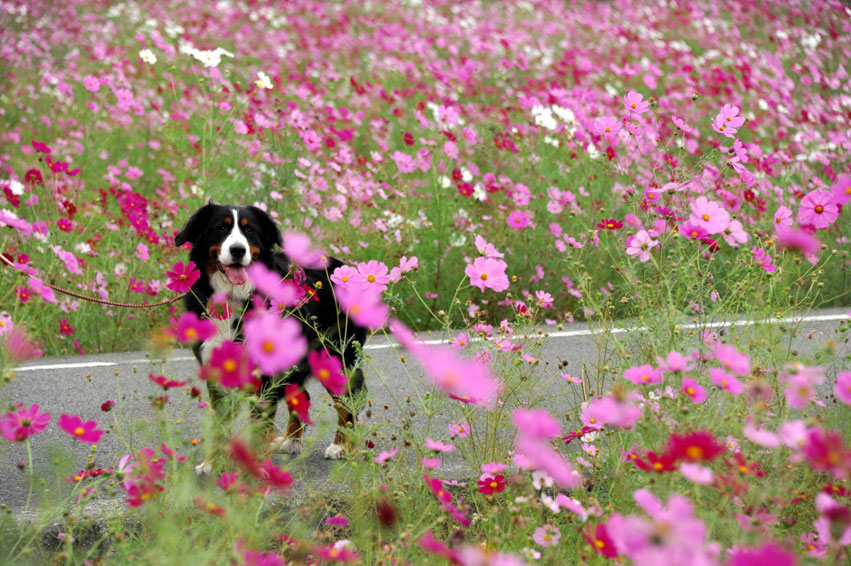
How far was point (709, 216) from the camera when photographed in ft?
7.87

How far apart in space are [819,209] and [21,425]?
2199 mm

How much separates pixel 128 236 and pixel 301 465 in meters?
2.91

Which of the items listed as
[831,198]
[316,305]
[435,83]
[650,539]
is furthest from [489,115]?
[650,539]

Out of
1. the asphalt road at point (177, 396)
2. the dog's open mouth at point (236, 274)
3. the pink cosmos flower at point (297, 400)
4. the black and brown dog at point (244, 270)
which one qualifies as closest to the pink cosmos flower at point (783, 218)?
the asphalt road at point (177, 396)

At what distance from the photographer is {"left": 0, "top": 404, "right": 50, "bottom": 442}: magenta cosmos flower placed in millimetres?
1938

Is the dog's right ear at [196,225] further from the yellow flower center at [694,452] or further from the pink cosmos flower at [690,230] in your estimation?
the yellow flower center at [694,452]

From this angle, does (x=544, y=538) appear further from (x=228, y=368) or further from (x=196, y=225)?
(x=196, y=225)

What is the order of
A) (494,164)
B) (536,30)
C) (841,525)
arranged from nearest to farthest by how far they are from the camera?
(841,525) → (494,164) → (536,30)

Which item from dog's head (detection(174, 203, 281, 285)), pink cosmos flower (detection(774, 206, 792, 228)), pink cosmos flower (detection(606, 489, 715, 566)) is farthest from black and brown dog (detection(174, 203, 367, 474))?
pink cosmos flower (detection(606, 489, 715, 566))

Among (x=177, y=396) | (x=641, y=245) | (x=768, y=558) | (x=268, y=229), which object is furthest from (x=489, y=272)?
(x=177, y=396)

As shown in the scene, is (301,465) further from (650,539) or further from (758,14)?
(758,14)

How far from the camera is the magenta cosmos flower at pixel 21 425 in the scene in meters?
1.94

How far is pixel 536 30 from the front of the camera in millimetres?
12484

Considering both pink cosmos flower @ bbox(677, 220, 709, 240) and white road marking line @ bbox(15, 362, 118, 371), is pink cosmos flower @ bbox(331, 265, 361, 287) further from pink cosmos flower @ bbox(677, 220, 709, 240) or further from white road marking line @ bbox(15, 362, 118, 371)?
white road marking line @ bbox(15, 362, 118, 371)
